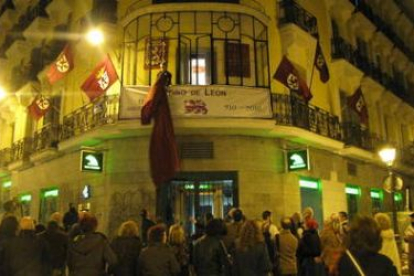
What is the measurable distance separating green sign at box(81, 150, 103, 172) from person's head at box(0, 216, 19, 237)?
800 centimetres

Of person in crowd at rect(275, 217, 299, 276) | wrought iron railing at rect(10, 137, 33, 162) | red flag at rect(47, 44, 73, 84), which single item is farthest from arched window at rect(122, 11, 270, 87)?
wrought iron railing at rect(10, 137, 33, 162)

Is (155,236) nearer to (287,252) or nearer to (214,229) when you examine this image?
(214,229)

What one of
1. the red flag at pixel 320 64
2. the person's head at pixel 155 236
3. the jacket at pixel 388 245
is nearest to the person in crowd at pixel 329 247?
the jacket at pixel 388 245

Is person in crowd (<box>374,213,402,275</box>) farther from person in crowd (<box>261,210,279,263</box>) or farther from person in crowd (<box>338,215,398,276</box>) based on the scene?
person in crowd (<box>338,215,398,276</box>)

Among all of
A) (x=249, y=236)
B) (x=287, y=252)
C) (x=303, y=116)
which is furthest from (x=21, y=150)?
(x=249, y=236)

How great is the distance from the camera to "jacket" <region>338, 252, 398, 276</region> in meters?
3.93

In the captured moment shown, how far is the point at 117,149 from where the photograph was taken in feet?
50.5

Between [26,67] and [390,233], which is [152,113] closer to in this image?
[390,233]

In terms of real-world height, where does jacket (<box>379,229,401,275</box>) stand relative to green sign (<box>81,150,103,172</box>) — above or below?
below

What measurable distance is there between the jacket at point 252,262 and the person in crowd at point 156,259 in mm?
870

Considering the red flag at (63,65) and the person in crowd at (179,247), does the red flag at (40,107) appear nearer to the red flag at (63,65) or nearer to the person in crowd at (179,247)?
the red flag at (63,65)

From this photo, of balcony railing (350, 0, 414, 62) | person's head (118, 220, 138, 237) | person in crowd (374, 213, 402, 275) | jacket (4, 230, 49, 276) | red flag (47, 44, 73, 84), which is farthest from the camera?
balcony railing (350, 0, 414, 62)

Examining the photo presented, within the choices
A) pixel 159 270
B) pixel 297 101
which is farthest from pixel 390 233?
pixel 297 101

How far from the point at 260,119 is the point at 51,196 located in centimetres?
988
